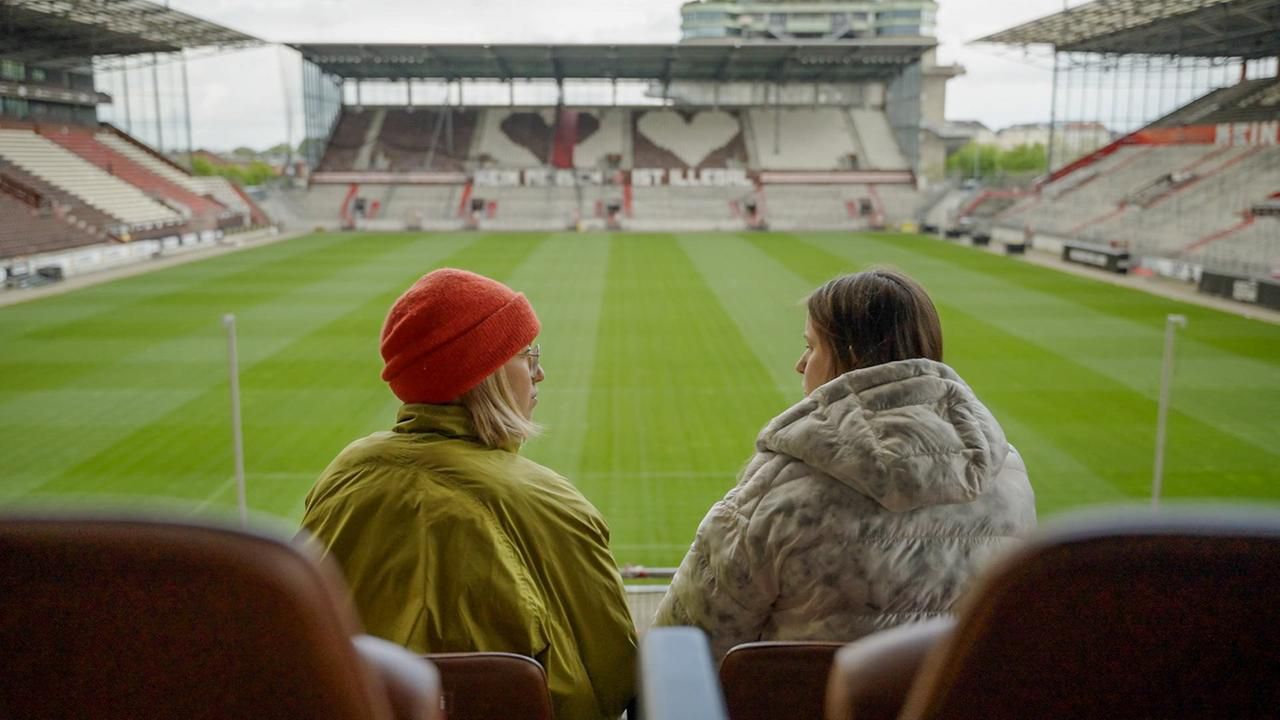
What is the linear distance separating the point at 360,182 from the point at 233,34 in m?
10.4

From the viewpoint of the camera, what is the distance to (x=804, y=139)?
48031 millimetres

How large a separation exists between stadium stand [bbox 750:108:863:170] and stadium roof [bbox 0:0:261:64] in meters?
23.5

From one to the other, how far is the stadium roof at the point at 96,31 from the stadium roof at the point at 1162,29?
1082 inches

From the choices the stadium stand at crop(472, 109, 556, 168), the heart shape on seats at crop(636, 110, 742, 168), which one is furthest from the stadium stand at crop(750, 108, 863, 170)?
the stadium stand at crop(472, 109, 556, 168)

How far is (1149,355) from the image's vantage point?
13922mm

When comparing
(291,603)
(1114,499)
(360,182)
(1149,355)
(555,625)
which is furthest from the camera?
(360,182)

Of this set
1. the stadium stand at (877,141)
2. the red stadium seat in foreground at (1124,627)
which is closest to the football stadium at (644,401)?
the red stadium seat in foreground at (1124,627)

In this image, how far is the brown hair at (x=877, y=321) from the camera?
6.92 ft

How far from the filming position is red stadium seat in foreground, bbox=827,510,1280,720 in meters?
0.80

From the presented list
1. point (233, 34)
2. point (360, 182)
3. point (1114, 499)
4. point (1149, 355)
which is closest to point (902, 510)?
point (1114, 499)

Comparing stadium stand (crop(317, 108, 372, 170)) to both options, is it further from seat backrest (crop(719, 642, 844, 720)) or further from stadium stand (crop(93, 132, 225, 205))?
seat backrest (crop(719, 642, 844, 720))

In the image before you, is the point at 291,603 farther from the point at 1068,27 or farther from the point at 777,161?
the point at 777,161

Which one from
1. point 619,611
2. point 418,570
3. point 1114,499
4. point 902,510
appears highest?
point 902,510

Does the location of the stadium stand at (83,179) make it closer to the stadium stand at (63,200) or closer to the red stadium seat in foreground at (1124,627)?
the stadium stand at (63,200)
